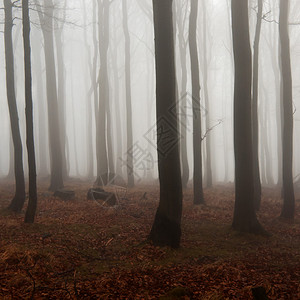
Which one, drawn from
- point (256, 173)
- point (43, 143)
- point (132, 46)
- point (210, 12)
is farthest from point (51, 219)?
point (132, 46)

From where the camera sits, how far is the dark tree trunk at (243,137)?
8.30 m

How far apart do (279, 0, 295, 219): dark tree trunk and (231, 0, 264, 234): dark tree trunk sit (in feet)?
8.81

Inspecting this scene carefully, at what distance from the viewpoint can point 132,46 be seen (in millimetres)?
33656

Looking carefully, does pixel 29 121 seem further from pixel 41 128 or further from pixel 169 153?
pixel 41 128

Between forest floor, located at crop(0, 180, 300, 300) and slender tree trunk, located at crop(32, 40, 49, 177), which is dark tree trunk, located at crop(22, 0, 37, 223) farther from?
slender tree trunk, located at crop(32, 40, 49, 177)

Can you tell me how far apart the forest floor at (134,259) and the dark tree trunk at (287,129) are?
68 centimetres

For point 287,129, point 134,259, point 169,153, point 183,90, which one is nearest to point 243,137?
point 169,153

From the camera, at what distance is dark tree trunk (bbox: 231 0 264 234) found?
830 cm

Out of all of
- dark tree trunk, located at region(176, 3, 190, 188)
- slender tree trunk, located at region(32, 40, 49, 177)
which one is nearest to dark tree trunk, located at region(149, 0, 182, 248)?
dark tree trunk, located at region(176, 3, 190, 188)

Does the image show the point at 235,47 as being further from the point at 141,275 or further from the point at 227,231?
the point at 141,275

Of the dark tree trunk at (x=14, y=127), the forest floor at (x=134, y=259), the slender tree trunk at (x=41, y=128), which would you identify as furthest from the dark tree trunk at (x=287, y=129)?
the slender tree trunk at (x=41, y=128)

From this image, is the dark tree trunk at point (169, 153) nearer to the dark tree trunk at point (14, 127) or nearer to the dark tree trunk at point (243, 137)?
the dark tree trunk at point (243, 137)

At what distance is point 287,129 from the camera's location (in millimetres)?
10492

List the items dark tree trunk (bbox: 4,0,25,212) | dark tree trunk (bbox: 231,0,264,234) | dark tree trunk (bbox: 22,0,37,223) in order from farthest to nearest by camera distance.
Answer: dark tree trunk (bbox: 4,0,25,212)
dark tree trunk (bbox: 231,0,264,234)
dark tree trunk (bbox: 22,0,37,223)
